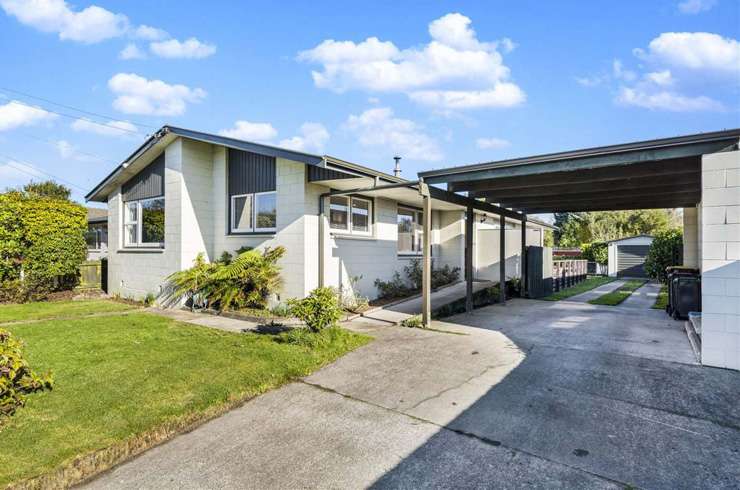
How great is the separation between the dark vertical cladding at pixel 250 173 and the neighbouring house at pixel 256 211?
0.03 m

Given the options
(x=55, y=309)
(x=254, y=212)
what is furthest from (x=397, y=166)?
(x=55, y=309)

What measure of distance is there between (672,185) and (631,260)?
19.4m

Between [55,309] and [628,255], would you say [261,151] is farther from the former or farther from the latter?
[628,255]

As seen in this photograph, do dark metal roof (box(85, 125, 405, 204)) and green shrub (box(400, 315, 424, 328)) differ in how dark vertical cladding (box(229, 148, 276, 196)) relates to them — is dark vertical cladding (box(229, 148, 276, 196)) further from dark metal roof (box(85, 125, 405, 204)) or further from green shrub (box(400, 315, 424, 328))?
green shrub (box(400, 315, 424, 328))

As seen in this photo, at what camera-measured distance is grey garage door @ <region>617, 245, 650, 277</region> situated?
24.1 metres

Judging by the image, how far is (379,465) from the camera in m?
3.06

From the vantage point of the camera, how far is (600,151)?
235 inches

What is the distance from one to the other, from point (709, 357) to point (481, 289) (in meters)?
6.48

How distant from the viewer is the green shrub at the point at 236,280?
9.05 metres

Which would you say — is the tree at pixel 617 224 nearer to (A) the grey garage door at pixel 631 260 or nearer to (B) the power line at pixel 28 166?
(A) the grey garage door at pixel 631 260

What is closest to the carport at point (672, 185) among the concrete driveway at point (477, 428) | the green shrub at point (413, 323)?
the green shrub at point (413, 323)

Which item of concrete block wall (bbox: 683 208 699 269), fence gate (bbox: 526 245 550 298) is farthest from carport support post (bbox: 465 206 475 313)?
concrete block wall (bbox: 683 208 699 269)

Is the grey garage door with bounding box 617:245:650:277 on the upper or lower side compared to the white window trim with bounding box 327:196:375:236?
lower

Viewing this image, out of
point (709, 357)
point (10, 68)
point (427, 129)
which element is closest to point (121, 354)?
point (709, 357)
